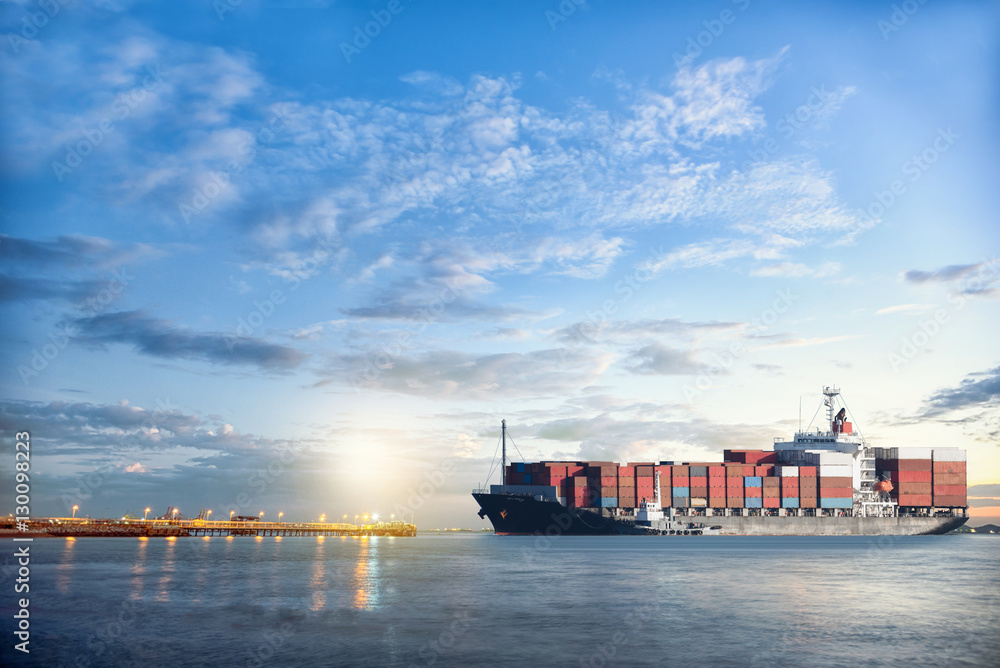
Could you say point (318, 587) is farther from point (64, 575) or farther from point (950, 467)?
point (950, 467)

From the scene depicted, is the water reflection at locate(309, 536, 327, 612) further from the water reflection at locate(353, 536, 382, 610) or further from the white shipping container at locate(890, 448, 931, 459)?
the white shipping container at locate(890, 448, 931, 459)

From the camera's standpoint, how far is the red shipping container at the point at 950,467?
148 metres

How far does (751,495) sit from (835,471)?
1966 centimetres

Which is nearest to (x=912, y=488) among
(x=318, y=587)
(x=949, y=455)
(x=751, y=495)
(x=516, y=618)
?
(x=949, y=455)

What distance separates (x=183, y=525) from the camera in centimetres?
19625

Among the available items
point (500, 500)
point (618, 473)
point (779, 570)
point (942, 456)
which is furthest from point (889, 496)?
point (779, 570)

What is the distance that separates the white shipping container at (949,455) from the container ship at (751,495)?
0.60ft

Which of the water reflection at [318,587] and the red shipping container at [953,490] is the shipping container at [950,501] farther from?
the water reflection at [318,587]

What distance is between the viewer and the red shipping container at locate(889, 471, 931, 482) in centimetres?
15012

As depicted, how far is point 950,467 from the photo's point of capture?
148250 mm

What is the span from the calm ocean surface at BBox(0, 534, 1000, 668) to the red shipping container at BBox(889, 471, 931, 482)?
3502 inches

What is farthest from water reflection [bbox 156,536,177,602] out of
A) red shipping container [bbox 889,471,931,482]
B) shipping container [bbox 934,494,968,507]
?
shipping container [bbox 934,494,968,507]

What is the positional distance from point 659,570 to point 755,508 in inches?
3319

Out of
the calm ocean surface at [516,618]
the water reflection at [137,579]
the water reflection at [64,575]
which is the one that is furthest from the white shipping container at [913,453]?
the water reflection at [64,575]
